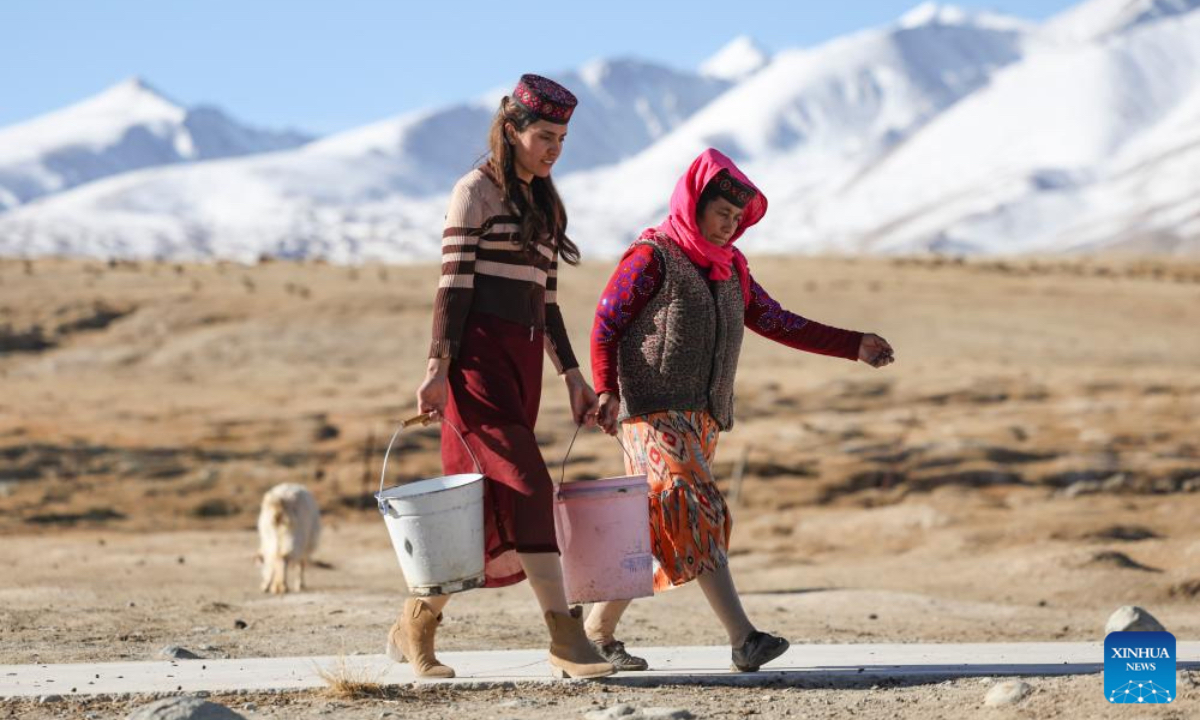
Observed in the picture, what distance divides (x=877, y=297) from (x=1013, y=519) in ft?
86.6

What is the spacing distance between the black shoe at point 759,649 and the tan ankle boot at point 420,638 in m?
0.96

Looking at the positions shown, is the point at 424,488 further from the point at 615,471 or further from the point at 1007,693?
the point at 615,471

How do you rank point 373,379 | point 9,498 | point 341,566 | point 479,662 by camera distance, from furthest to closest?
point 373,379
point 9,498
point 341,566
point 479,662

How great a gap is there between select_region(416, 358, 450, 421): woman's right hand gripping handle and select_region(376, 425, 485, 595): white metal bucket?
24 cm

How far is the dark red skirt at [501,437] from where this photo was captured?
5.46 meters

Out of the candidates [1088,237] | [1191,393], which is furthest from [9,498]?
[1088,237]

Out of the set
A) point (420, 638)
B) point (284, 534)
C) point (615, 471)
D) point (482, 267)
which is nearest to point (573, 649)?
point (420, 638)

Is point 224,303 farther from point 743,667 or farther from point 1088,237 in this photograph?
point 1088,237

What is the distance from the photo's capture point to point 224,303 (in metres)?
36.5

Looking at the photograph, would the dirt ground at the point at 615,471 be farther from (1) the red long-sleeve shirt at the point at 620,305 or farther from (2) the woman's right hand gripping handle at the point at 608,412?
(1) the red long-sleeve shirt at the point at 620,305

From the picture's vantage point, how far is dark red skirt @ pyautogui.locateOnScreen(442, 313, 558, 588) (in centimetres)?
546

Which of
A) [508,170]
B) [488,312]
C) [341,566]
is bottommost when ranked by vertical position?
[341,566]

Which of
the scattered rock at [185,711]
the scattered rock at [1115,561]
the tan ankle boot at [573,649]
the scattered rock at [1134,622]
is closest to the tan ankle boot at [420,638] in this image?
the tan ankle boot at [573,649]

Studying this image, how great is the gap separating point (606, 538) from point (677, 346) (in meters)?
0.68
